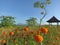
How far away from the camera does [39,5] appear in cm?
3094

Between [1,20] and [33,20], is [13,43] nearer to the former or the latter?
[1,20]

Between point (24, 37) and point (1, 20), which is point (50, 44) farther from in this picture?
point (1, 20)

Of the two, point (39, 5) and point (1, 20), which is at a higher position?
point (39, 5)

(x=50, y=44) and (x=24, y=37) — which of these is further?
(x=24, y=37)

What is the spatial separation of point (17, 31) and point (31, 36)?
1359 mm

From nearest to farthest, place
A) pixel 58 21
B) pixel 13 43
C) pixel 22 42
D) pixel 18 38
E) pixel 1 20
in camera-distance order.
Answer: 1. pixel 13 43
2. pixel 22 42
3. pixel 18 38
4. pixel 1 20
5. pixel 58 21

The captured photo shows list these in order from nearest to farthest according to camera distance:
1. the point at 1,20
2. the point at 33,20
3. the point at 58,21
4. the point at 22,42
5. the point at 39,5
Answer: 1. the point at 22,42
2. the point at 39,5
3. the point at 1,20
4. the point at 58,21
5. the point at 33,20

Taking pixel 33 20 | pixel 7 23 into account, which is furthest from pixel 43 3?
pixel 33 20

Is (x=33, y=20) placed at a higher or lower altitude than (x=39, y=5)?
lower

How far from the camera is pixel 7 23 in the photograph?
109 ft

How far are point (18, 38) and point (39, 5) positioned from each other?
2212cm

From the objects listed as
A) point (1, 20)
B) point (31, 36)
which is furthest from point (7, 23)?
point (31, 36)

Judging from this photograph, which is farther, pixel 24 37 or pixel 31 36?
pixel 31 36

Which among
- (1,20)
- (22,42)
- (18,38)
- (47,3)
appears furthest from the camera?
(1,20)
